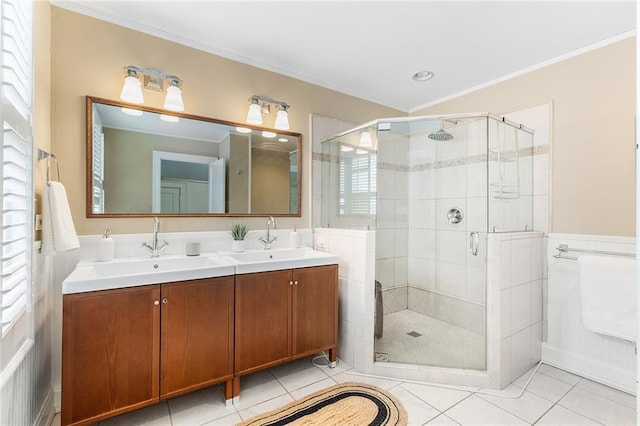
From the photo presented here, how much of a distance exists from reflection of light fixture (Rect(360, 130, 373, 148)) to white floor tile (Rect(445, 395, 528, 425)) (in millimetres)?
2024

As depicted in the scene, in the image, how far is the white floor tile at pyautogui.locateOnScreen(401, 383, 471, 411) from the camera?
190cm

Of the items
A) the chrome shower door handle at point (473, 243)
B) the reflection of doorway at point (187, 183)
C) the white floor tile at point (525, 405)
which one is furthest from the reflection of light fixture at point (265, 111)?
the white floor tile at point (525, 405)

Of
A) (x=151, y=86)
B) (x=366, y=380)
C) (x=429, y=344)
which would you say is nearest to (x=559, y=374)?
(x=429, y=344)

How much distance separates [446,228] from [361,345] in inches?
54.7

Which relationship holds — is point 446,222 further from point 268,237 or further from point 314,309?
point 268,237

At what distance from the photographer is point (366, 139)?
265 centimetres

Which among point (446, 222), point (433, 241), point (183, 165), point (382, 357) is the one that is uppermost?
point (183, 165)

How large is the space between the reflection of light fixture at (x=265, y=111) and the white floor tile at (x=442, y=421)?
93.5 inches

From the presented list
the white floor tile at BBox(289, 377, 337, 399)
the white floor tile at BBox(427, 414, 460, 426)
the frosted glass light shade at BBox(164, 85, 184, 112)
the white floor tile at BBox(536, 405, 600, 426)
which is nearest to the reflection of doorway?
the frosted glass light shade at BBox(164, 85, 184, 112)

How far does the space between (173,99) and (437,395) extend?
108 inches

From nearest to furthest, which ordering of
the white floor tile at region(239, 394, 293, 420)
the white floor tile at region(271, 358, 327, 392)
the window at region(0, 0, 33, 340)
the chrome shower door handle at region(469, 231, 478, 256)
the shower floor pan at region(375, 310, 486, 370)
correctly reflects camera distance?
the window at region(0, 0, 33, 340) < the white floor tile at region(239, 394, 293, 420) < the white floor tile at region(271, 358, 327, 392) < the shower floor pan at region(375, 310, 486, 370) < the chrome shower door handle at region(469, 231, 478, 256)

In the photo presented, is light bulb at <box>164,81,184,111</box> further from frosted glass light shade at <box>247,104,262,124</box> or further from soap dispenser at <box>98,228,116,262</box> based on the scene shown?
soap dispenser at <box>98,228,116,262</box>

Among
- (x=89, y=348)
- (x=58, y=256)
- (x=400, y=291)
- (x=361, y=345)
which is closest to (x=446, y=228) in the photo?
(x=400, y=291)

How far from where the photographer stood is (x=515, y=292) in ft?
7.34
